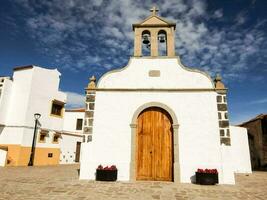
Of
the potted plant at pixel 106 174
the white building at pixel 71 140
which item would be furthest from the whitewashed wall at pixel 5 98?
the potted plant at pixel 106 174

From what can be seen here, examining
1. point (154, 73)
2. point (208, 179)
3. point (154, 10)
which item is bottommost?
point (208, 179)

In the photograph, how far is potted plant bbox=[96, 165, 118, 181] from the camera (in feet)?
27.1

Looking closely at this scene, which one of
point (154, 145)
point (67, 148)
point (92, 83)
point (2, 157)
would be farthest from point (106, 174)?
point (67, 148)

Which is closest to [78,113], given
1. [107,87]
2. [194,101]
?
[107,87]

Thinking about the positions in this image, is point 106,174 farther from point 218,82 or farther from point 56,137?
point 56,137

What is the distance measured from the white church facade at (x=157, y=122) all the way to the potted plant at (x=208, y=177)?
1.29ft

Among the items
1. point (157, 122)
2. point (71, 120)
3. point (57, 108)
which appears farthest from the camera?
point (71, 120)

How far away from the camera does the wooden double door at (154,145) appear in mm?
8648

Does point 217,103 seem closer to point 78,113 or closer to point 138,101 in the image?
point 138,101

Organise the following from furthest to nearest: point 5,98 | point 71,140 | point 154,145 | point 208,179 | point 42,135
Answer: point 71,140, point 42,135, point 5,98, point 154,145, point 208,179

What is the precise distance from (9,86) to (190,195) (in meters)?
16.6

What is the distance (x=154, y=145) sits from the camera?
8.90 m

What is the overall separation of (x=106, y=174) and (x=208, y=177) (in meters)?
3.76

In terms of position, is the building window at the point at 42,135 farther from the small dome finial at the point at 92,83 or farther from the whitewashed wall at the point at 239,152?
the whitewashed wall at the point at 239,152
